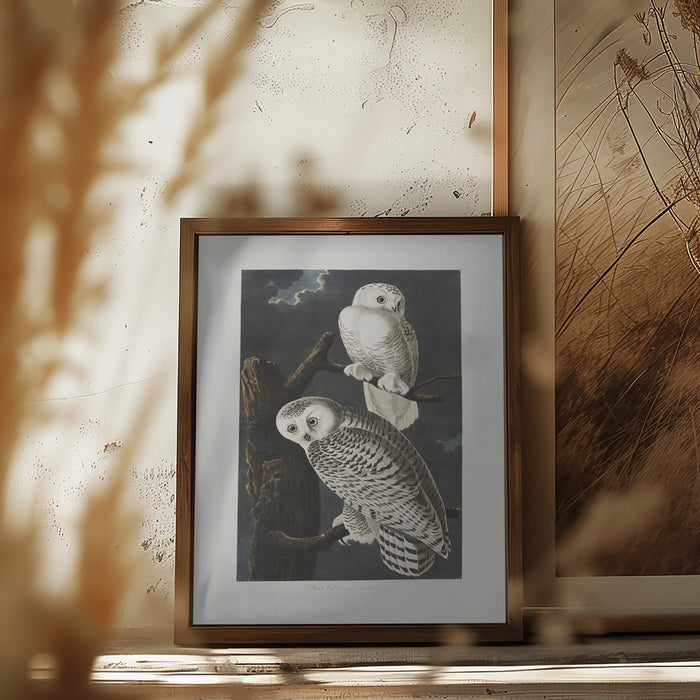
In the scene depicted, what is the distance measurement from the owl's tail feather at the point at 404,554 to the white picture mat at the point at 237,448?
2 cm

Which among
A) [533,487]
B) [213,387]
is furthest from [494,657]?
[213,387]

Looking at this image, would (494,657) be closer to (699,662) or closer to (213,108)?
(699,662)

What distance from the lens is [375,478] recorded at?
96 centimetres

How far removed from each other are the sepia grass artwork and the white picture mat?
12cm

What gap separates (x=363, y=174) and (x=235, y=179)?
0.21m

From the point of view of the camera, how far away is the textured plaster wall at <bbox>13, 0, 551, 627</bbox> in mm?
1010

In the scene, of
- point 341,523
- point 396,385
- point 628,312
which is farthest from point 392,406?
point 628,312

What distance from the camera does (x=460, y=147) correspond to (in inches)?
39.9

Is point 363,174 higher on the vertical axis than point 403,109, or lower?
lower

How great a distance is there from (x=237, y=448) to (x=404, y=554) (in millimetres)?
305

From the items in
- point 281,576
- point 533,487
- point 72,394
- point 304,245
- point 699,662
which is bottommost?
point 699,662

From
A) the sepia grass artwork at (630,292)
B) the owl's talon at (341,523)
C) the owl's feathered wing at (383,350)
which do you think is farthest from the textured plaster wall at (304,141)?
the owl's talon at (341,523)

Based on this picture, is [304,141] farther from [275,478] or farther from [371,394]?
[275,478]

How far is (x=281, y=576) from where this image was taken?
0.95 m
